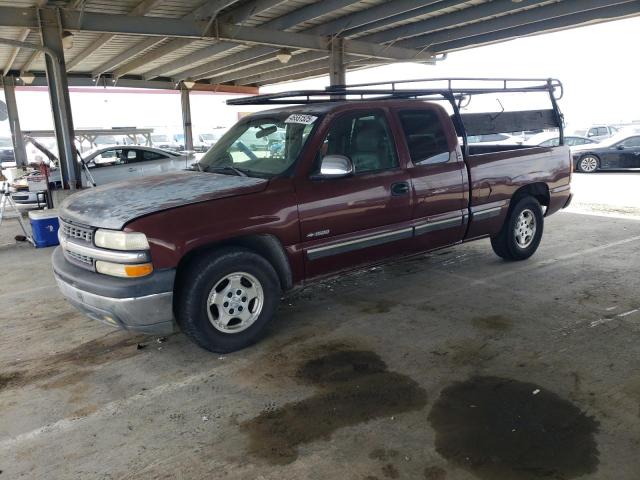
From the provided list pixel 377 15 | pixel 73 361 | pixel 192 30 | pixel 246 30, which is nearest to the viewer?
pixel 73 361

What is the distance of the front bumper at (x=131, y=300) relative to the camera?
3.37m

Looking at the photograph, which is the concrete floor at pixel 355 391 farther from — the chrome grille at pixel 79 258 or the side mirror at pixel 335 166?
the side mirror at pixel 335 166

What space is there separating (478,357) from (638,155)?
49.4 feet

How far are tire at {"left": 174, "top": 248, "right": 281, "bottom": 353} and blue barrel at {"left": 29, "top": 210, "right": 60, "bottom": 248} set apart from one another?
17.8ft

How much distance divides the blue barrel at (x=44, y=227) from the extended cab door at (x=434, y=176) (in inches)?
239

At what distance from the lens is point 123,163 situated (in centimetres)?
1270

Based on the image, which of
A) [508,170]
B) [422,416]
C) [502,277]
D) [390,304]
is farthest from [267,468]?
[508,170]

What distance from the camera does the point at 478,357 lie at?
372cm

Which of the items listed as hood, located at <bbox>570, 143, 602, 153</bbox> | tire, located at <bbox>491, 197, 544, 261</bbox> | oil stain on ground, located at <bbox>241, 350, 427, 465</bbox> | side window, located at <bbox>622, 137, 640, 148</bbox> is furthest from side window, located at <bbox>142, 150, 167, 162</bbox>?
side window, located at <bbox>622, 137, 640, 148</bbox>

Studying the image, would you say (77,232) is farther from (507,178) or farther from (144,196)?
(507,178)

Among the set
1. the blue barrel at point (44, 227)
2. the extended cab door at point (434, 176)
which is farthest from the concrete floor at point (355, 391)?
the blue barrel at point (44, 227)

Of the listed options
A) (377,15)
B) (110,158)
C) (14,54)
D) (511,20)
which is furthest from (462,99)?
(14,54)

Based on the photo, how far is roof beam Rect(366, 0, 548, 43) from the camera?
1061cm

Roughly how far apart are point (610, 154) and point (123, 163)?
48.5ft
